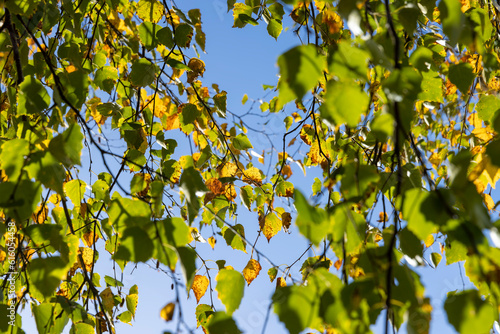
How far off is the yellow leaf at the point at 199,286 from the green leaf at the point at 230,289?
58 cm

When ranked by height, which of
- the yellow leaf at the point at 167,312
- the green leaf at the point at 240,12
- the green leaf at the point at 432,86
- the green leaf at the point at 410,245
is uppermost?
the green leaf at the point at 240,12

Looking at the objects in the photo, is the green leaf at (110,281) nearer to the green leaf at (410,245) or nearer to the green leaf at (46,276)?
the green leaf at (46,276)

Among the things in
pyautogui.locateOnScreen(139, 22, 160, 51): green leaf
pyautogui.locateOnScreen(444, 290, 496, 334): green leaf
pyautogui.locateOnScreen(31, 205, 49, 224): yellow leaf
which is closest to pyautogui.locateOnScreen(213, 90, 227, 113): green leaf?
pyautogui.locateOnScreen(139, 22, 160, 51): green leaf

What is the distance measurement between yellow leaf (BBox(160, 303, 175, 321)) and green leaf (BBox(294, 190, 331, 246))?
224 mm

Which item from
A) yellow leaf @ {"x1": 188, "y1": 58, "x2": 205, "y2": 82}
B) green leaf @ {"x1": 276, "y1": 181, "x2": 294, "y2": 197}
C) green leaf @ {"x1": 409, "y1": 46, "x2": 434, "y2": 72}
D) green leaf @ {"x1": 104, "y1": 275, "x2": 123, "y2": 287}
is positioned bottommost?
green leaf @ {"x1": 104, "y1": 275, "x2": 123, "y2": 287}

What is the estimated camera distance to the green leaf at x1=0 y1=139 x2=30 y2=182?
2.23 feet

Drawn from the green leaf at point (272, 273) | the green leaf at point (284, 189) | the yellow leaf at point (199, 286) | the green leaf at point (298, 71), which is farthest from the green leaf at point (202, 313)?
the green leaf at point (298, 71)

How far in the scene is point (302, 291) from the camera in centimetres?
56

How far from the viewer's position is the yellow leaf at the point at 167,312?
63cm

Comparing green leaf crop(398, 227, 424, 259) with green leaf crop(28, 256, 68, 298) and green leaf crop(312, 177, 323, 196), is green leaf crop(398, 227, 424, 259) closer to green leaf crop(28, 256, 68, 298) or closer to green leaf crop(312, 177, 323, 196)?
green leaf crop(28, 256, 68, 298)

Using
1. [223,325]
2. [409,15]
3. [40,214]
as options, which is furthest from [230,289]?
[40,214]

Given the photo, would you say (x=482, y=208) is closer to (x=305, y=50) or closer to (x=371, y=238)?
(x=305, y=50)

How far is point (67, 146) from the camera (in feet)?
2.32

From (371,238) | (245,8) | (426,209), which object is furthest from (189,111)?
(426,209)
